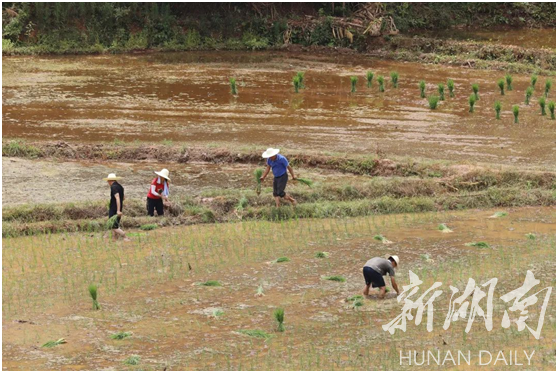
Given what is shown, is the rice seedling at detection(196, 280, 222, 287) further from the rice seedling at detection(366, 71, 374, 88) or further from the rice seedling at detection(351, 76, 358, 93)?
the rice seedling at detection(366, 71, 374, 88)

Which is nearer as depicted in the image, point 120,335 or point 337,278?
point 120,335

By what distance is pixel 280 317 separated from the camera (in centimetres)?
805

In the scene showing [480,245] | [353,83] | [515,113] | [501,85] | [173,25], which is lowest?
[480,245]

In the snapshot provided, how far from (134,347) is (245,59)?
16.7 meters

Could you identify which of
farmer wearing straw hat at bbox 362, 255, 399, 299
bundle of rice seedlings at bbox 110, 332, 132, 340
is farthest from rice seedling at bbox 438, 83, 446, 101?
bundle of rice seedlings at bbox 110, 332, 132, 340

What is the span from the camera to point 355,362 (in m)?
7.46

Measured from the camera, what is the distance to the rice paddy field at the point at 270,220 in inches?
316

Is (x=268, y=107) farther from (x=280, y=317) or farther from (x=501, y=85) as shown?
(x=280, y=317)

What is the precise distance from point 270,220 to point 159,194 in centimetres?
167

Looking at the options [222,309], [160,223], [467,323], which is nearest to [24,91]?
[160,223]

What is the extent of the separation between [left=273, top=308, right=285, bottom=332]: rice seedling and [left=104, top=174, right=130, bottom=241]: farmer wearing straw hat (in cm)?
348

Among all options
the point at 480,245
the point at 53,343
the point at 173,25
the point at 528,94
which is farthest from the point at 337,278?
the point at 173,25

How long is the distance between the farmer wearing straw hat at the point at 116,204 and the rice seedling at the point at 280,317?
137 inches

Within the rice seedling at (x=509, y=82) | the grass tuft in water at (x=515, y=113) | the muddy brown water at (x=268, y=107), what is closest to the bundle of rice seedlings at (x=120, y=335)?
the muddy brown water at (x=268, y=107)
